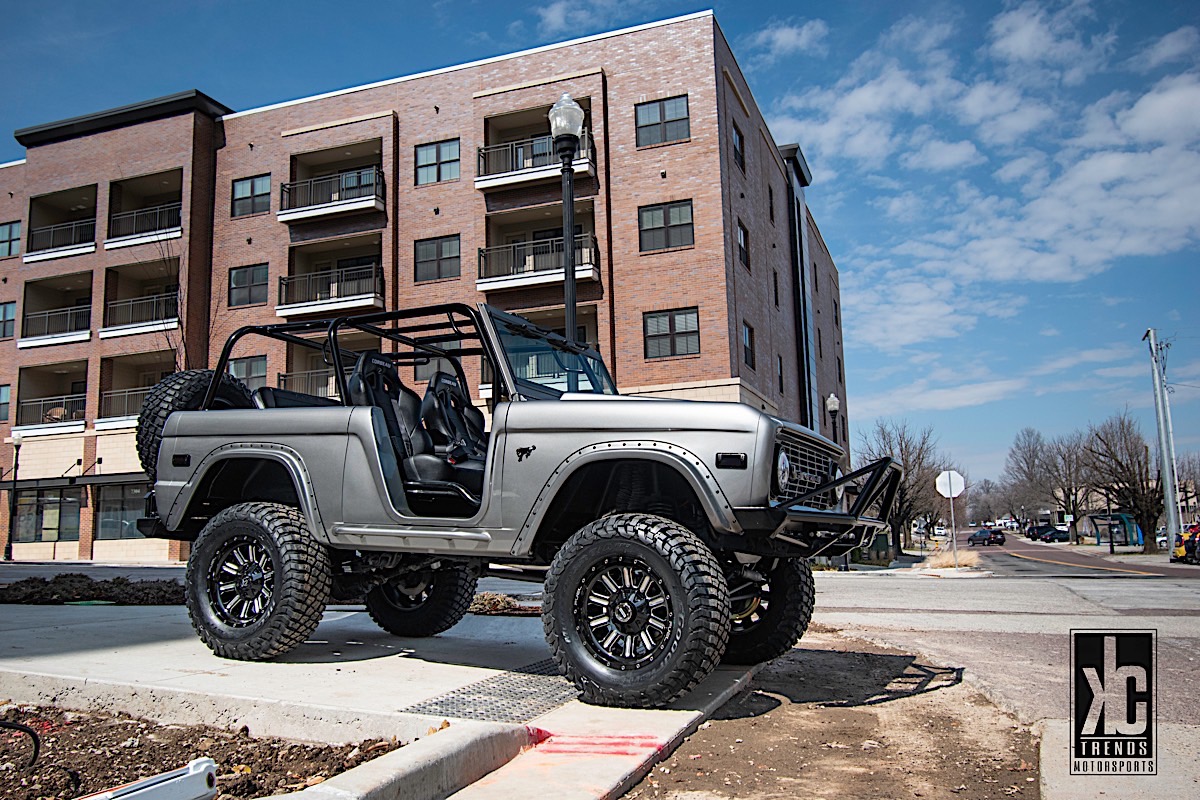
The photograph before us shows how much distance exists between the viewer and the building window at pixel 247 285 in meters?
34.2

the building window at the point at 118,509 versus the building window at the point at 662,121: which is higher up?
the building window at the point at 662,121

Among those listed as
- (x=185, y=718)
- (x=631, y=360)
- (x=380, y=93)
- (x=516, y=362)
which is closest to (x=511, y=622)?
(x=516, y=362)

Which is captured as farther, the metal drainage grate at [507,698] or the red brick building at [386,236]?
the red brick building at [386,236]

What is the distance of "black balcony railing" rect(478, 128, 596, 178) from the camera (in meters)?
30.4

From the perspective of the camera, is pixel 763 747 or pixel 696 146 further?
pixel 696 146

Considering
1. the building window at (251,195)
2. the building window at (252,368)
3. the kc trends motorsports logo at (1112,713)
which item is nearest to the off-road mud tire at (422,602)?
the kc trends motorsports logo at (1112,713)

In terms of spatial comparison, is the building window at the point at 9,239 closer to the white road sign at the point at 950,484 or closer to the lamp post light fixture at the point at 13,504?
the lamp post light fixture at the point at 13,504

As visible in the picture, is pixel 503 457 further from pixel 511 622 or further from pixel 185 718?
pixel 511 622

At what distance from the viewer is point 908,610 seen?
38.6ft

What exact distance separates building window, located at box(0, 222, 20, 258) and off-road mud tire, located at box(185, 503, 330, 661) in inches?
1608

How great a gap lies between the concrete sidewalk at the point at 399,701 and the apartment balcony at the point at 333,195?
2727cm

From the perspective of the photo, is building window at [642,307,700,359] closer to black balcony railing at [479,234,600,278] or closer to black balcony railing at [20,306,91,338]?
black balcony railing at [479,234,600,278]

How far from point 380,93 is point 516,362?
30552 millimetres

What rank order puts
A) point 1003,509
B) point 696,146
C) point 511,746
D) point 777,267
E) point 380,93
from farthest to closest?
point 1003,509, point 777,267, point 380,93, point 696,146, point 511,746
